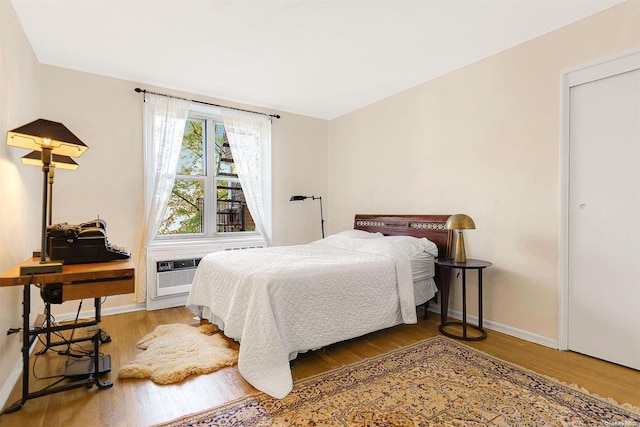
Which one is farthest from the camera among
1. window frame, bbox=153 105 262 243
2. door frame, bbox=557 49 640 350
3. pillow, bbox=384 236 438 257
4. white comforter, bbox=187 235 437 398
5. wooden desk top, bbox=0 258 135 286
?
window frame, bbox=153 105 262 243

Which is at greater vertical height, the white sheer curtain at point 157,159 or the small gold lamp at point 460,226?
the white sheer curtain at point 157,159

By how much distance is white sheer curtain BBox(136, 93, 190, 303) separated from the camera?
355 cm

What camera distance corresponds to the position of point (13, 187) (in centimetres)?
205

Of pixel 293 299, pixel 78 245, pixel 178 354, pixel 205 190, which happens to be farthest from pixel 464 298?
pixel 205 190

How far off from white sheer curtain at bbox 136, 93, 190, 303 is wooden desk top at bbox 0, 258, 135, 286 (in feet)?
5.44

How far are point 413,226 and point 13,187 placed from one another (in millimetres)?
3478

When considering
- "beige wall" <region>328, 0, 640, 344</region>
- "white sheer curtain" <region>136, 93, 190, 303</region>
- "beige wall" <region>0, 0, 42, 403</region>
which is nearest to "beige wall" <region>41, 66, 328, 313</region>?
"white sheer curtain" <region>136, 93, 190, 303</region>

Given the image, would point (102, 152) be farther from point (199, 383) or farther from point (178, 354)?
point (199, 383)

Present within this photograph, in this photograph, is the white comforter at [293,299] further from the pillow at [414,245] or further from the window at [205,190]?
the window at [205,190]

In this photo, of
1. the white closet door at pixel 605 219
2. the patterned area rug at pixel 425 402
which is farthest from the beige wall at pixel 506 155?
the patterned area rug at pixel 425 402

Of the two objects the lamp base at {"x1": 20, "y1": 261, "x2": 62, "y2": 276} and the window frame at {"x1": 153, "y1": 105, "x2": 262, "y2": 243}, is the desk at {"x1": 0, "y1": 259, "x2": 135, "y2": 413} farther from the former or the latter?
the window frame at {"x1": 153, "y1": 105, "x2": 262, "y2": 243}

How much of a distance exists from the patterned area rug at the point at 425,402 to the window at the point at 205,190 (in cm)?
273

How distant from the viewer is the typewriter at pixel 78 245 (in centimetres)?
190

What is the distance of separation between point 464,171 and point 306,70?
1948mm
